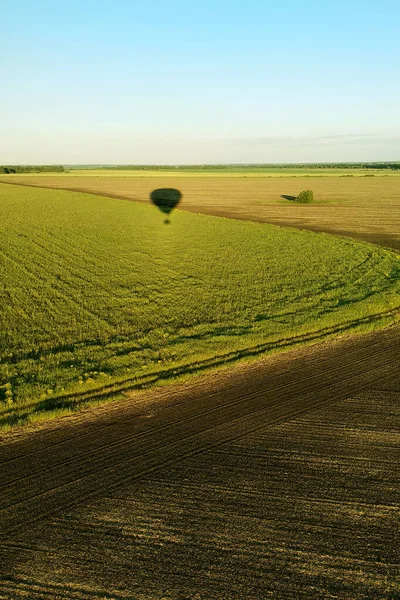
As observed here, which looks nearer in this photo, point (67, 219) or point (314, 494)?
point (314, 494)

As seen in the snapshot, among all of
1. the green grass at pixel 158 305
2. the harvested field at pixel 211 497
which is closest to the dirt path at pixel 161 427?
the harvested field at pixel 211 497

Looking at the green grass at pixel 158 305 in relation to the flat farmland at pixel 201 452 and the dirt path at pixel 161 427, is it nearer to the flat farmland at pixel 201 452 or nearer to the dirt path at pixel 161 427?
the flat farmland at pixel 201 452

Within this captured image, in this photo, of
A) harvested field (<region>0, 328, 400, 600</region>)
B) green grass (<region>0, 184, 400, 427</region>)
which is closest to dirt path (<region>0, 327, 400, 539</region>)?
harvested field (<region>0, 328, 400, 600</region>)

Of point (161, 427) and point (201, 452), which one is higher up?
point (161, 427)

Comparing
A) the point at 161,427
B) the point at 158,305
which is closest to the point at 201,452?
the point at 161,427

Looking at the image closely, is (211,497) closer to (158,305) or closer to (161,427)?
(161,427)

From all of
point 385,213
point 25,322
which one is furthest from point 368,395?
point 385,213

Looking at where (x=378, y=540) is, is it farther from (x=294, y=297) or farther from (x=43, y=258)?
(x=43, y=258)

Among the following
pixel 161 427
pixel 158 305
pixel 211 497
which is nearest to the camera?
pixel 211 497
